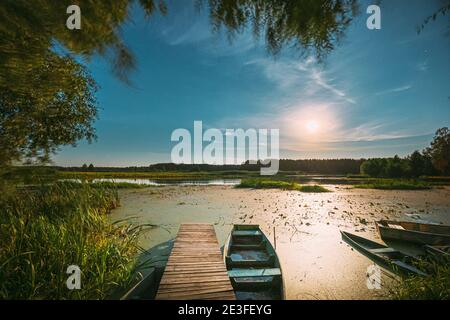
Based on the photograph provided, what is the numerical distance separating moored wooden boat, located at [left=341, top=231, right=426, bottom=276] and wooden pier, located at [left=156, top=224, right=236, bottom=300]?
2674 millimetres

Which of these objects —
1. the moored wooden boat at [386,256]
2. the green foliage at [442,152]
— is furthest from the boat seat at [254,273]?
the green foliage at [442,152]

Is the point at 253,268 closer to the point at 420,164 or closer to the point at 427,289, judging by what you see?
the point at 427,289

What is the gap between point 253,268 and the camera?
3.52m

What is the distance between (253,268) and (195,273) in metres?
1.10

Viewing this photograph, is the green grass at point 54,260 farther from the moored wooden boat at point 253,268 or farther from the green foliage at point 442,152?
the green foliage at point 442,152

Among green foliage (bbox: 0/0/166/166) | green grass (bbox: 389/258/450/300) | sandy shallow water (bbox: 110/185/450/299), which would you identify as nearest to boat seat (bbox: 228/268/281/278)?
sandy shallow water (bbox: 110/185/450/299)

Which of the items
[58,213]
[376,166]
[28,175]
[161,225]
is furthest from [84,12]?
[376,166]

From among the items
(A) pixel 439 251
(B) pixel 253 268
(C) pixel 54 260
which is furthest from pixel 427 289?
(C) pixel 54 260

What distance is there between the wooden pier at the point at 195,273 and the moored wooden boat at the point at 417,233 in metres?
4.05

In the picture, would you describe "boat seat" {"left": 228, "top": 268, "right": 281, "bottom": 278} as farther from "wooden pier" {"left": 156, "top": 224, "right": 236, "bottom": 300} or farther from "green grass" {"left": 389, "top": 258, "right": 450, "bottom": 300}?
"green grass" {"left": 389, "top": 258, "right": 450, "bottom": 300}

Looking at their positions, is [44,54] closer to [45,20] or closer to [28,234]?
[45,20]

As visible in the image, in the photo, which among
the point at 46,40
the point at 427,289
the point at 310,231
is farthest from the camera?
the point at 310,231

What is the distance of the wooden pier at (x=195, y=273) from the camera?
2.37 m
